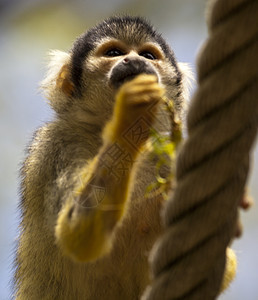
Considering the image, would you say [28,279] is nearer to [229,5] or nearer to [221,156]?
[221,156]

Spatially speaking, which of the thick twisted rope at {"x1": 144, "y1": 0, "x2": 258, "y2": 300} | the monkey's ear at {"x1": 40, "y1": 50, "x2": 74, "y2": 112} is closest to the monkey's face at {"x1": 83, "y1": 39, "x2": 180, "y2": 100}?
the monkey's ear at {"x1": 40, "y1": 50, "x2": 74, "y2": 112}

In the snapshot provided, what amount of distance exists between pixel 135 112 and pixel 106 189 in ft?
2.13

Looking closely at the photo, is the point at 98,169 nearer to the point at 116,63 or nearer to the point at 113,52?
the point at 116,63

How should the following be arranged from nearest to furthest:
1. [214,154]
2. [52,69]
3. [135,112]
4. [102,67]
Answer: [214,154] → [135,112] → [102,67] → [52,69]

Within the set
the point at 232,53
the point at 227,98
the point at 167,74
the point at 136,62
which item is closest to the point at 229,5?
the point at 232,53

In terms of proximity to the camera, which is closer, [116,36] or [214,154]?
[214,154]

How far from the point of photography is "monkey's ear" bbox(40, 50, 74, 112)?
18.1 ft

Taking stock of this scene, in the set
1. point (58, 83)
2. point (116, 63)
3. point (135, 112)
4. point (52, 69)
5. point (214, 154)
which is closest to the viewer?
point (214, 154)

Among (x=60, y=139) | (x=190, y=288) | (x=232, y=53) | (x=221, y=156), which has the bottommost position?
(x=60, y=139)

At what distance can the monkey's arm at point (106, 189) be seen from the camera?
356cm

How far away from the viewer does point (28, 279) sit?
16.8ft

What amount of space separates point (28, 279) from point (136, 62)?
2.52 metres

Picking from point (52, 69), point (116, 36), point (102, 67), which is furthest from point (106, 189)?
point (52, 69)

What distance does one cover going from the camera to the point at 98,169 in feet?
12.2
